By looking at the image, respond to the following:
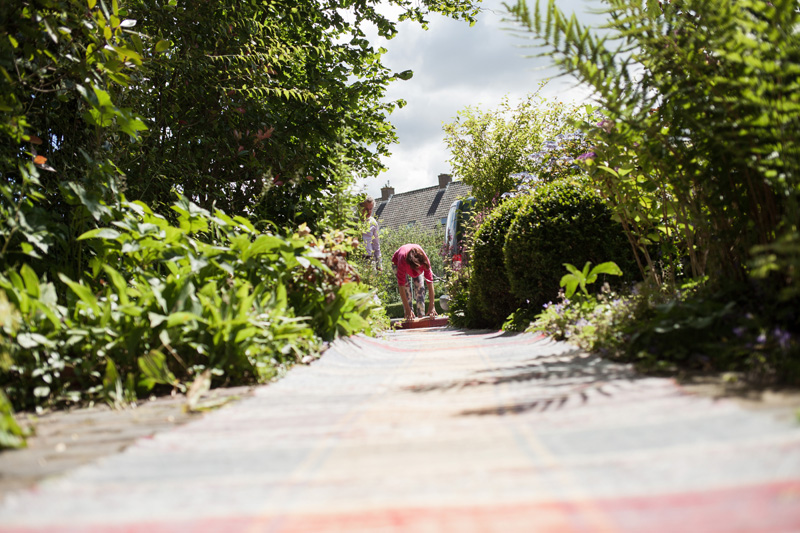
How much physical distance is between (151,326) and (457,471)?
182cm

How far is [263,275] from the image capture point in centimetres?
352

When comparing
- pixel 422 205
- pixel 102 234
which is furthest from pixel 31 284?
pixel 422 205

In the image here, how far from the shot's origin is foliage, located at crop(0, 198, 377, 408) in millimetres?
2547

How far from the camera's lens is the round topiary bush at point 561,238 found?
18.5 feet

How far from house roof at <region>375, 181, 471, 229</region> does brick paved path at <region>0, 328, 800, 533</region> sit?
90.0 ft

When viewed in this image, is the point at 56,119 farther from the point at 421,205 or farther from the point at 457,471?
the point at 421,205

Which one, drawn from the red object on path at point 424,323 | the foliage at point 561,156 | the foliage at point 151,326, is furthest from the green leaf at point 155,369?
the red object on path at point 424,323

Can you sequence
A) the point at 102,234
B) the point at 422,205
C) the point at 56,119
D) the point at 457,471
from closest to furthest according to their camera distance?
the point at 457,471, the point at 102,234, the point at 56,119, the point at 422,205

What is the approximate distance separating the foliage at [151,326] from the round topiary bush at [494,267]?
3840 mm

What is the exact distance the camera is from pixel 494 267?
23.0 ft

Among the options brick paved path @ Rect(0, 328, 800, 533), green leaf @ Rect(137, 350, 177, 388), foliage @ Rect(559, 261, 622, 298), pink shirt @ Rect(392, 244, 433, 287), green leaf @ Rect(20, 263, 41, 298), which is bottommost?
brick paved path @ Rect(0, 328, 800, 533)

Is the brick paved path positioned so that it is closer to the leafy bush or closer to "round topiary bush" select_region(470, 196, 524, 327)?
"round topiary bush" select_region(470, 196, 524, 327)

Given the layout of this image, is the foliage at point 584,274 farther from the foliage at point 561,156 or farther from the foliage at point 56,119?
the foliage at point 56,119

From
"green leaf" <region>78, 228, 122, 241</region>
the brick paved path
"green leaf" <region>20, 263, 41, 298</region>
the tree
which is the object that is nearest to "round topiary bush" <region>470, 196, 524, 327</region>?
the tree
